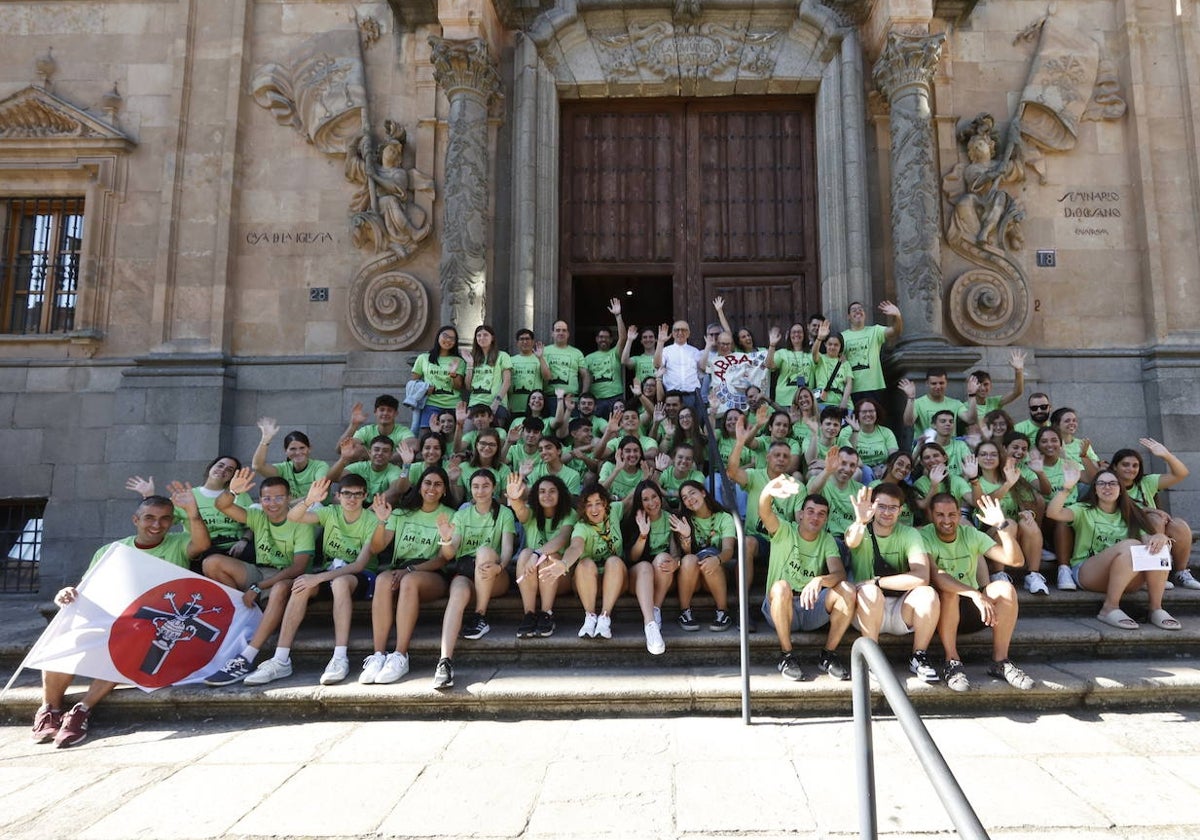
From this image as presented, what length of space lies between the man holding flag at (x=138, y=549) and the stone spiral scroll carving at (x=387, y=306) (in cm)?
368

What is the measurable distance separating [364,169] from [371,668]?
21.1 feet

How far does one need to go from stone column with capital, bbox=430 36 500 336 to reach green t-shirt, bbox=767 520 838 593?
14.9 ft

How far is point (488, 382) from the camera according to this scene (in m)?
7.43

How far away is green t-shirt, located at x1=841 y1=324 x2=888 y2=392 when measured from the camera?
24.8ft

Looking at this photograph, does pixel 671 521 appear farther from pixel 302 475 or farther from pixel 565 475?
pixel 302 475

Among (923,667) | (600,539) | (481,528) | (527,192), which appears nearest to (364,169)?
(527,192)

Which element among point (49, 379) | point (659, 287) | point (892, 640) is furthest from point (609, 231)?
point (49, 379)

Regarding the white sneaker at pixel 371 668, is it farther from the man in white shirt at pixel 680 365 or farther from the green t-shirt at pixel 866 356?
the green t-shirt at pixel 866 356

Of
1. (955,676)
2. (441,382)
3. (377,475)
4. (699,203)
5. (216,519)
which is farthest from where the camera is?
(699,203)

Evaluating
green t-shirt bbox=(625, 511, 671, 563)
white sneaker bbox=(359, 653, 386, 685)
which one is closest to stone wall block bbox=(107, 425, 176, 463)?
white sneaker bbox=(359, 653, 386, 685)

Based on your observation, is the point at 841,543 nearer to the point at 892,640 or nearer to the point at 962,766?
the point at 892,640

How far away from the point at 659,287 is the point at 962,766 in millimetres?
7786

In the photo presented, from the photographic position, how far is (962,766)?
3.60 m

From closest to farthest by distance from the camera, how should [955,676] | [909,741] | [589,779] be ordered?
[909,741] < [589,779] < [955,676]
